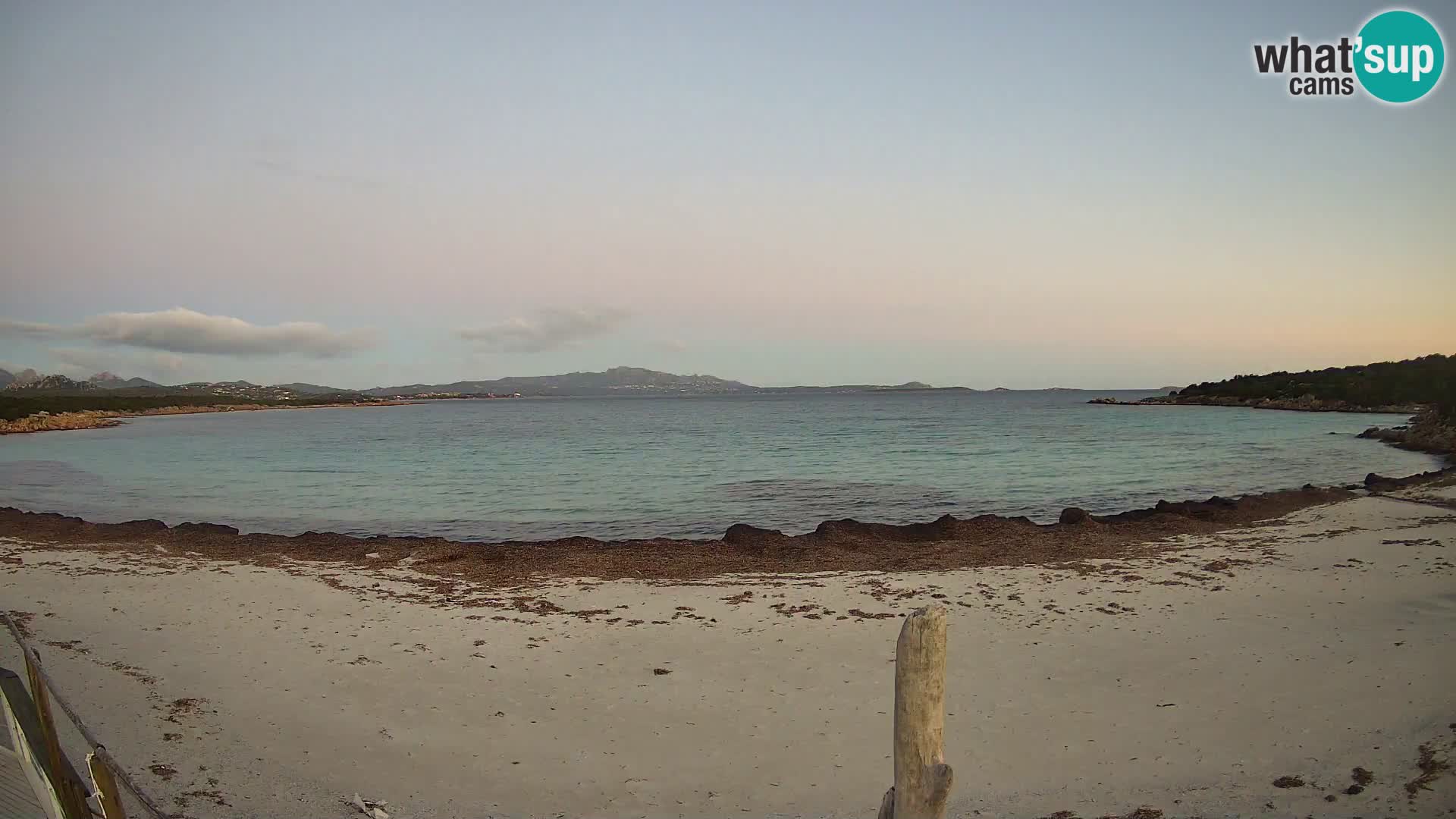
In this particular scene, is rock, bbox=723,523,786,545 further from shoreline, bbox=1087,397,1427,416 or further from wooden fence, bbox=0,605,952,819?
shoreline, bbox=1087,397,1427,416

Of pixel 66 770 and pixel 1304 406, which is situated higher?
pixel 1304 406

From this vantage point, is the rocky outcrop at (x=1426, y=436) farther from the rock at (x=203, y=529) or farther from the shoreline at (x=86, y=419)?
the shoreline at (x=86, y=419)

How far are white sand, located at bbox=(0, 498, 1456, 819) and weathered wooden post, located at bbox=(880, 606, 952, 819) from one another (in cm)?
250

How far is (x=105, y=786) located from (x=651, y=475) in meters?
28.4

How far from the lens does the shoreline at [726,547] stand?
1416 cm

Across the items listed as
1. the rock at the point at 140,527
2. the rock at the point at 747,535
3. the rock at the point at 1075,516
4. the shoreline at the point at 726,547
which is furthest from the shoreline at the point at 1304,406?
the rock at the point at 140,527

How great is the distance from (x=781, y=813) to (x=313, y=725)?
4384 millimetres

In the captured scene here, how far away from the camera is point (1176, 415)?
79250mm

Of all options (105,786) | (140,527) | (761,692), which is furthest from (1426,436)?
(140,527)

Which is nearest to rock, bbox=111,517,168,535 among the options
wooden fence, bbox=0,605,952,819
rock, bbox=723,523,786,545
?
rock, bbox=723,523,786,545

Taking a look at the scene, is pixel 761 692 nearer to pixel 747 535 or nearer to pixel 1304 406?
pixel 747 535

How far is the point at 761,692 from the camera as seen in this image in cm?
828

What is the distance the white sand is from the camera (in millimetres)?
6301

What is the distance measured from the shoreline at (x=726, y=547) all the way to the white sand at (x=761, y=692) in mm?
1375
